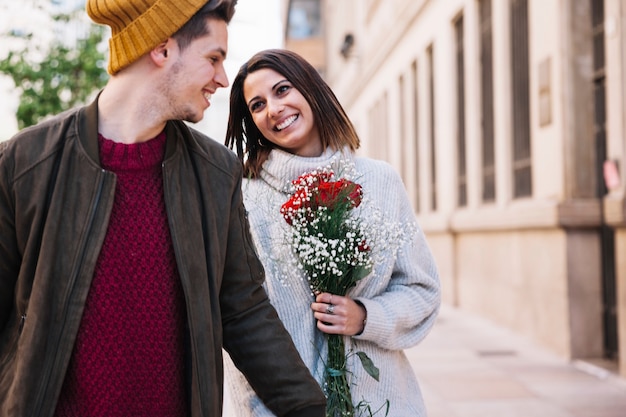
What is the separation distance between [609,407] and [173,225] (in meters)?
5.51

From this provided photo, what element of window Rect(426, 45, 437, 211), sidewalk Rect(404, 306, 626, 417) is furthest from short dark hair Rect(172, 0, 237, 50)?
window Rect(426, 45, 437, 211)

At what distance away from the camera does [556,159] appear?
373 inches

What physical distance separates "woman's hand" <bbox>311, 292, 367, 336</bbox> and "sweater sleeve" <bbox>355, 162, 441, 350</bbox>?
0.07 metres

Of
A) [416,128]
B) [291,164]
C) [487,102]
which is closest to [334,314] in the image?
[291,164]

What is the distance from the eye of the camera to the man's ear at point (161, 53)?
7.13ft

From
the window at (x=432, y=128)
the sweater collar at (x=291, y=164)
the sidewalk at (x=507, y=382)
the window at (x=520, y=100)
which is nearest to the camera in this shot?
the sweater collar at (x=291, y=164)

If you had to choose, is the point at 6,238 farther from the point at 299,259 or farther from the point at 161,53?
the point at 299,259

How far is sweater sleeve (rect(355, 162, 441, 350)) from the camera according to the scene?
291 centimetres

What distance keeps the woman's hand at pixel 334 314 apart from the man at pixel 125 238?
0.58 meters

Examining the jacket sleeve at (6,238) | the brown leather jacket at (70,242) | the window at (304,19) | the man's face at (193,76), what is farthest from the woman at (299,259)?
the window at (304,19)

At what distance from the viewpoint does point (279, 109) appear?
308 cm

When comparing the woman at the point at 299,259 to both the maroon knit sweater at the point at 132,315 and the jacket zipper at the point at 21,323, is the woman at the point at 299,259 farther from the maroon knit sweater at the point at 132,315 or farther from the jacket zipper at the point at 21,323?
the jacket zipper at the point at 21,323

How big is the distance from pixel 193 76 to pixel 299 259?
0.80 metres

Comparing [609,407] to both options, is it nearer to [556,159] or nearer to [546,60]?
[556,159]
